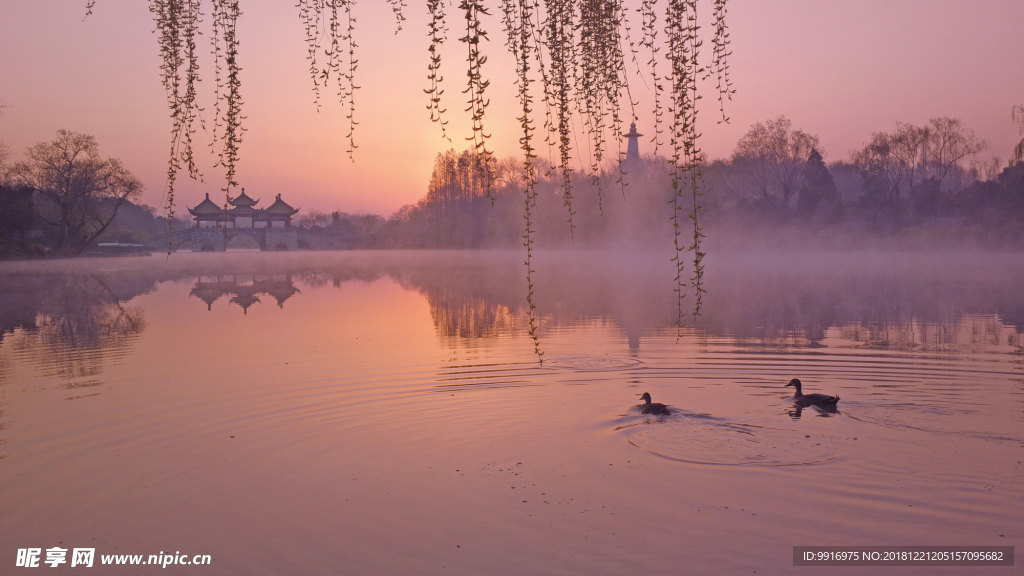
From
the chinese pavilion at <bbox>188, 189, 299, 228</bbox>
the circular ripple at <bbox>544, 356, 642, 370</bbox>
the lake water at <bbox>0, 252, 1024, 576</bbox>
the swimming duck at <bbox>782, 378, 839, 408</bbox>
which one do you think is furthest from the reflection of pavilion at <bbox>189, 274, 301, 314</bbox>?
the chinese pavilion at <bbox>188, 189, 299, 228</bbox>

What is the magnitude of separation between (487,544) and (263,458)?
423cm

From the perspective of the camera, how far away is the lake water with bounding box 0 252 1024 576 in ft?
23.4

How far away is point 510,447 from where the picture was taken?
10.2 meters

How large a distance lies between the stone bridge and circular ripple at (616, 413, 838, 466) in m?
120

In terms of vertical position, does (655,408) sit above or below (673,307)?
below

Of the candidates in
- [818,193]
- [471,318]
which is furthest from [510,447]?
[818,193]

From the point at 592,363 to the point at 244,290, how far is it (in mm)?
32826

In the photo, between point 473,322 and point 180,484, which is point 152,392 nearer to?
point 180,484

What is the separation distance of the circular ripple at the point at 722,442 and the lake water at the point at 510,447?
5 centimetres

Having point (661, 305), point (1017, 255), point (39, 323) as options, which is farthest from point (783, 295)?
point (1017, 255)

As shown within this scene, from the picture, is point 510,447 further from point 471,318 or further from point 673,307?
point 673,307

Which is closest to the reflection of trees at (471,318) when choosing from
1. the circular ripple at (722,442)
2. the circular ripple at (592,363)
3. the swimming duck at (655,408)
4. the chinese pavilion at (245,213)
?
the circular ripple at (592,363)

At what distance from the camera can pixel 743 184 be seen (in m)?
87.7

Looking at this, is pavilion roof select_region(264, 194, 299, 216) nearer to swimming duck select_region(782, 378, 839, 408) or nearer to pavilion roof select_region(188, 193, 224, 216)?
pavilion roof select_region(188, 193, 224, 216)
